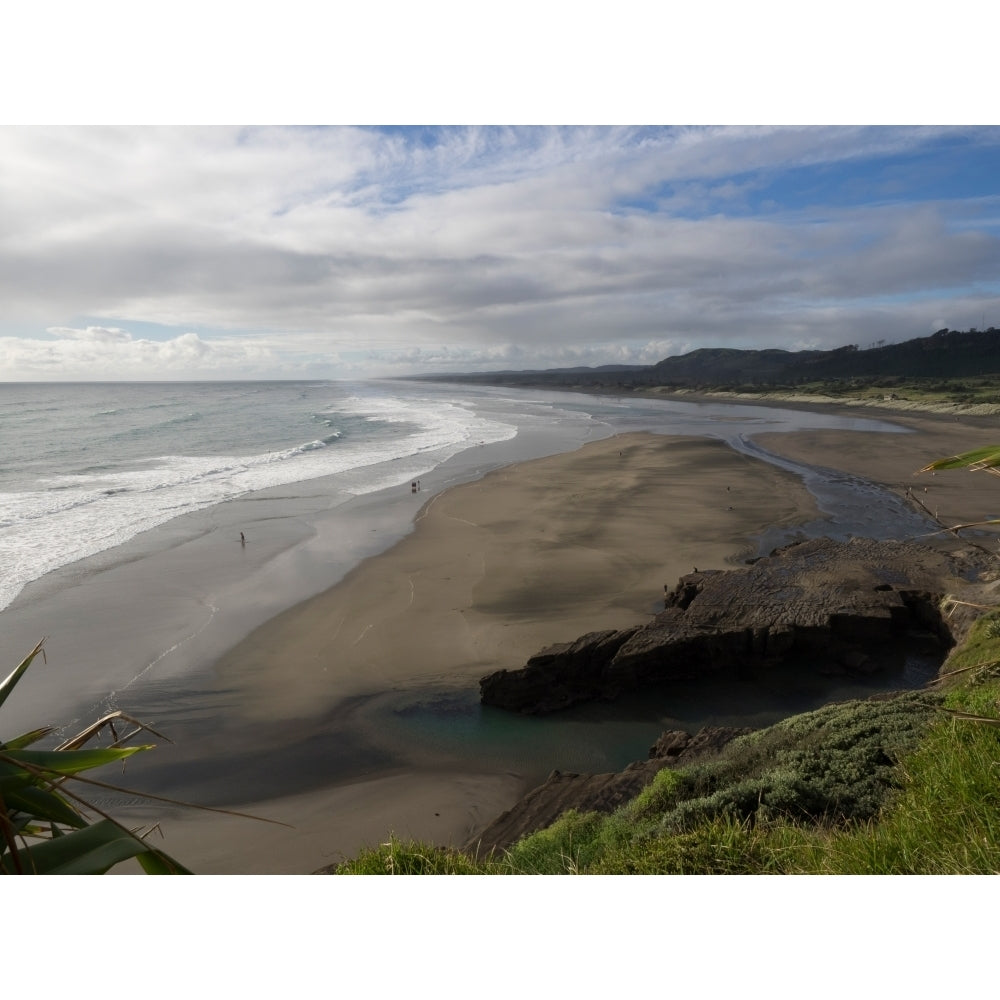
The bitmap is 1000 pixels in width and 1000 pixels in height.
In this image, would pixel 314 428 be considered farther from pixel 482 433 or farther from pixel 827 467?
pixel 827 467

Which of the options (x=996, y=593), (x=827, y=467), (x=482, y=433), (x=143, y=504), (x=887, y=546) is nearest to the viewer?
(x=996, y=593)

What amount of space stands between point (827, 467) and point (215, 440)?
35.4 meters

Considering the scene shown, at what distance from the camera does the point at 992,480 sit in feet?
86.8

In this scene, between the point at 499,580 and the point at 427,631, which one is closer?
the point at 427,631

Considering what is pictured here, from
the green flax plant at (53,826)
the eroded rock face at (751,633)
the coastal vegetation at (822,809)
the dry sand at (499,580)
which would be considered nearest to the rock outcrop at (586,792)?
the coastal vegetation at (822,809)

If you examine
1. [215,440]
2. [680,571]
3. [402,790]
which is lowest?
[402,790]

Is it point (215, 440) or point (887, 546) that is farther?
point (215, 440)

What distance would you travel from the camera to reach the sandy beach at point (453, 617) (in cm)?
803

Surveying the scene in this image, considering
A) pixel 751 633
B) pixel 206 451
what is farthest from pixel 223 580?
pixel 206 451

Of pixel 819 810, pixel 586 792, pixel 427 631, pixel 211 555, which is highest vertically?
pixel 819 810

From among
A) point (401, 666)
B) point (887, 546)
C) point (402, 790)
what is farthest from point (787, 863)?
point (887, 546)

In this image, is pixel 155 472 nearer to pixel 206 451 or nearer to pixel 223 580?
pixel 206 451

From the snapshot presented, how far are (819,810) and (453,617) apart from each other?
367 inches

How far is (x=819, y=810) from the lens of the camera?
4.80m
